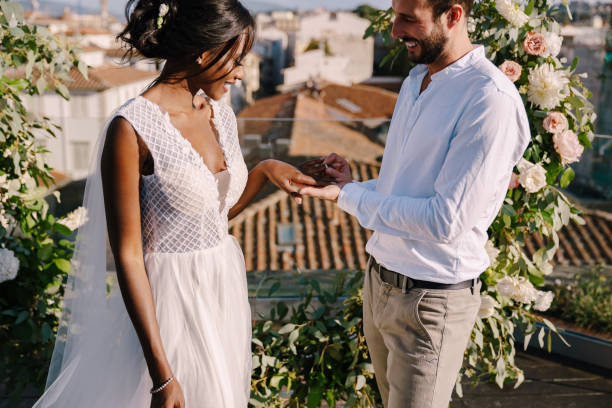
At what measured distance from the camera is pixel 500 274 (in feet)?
7.57

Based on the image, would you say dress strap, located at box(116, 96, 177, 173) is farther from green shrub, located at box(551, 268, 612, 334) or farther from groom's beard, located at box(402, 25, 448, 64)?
green shrub, located at box(551, 268, 612, 334)

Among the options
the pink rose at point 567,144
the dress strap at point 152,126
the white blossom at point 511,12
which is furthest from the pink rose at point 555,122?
the dress strap at point 152,126

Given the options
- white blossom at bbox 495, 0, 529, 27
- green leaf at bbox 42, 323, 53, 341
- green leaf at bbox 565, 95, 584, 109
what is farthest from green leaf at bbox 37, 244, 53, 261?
green leaf at bbox 565, 95, 584, 109

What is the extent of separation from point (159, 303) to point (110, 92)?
93.2 feet

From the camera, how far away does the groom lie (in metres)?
1.48

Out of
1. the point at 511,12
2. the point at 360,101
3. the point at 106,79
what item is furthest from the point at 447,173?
the point at 106,79

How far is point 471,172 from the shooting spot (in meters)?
1.46

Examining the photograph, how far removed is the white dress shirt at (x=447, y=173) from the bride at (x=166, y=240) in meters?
0.43

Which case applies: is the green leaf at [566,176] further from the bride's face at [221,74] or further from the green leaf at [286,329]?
the bride's face at [221,74]

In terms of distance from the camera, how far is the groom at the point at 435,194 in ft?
4.84

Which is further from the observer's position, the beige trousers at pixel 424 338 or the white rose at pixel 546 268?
the white rose at pixel 546 268

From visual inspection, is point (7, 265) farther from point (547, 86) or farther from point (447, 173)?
point (547, 86)

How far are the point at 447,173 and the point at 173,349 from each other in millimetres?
849

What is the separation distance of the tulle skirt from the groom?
1.32 ft
